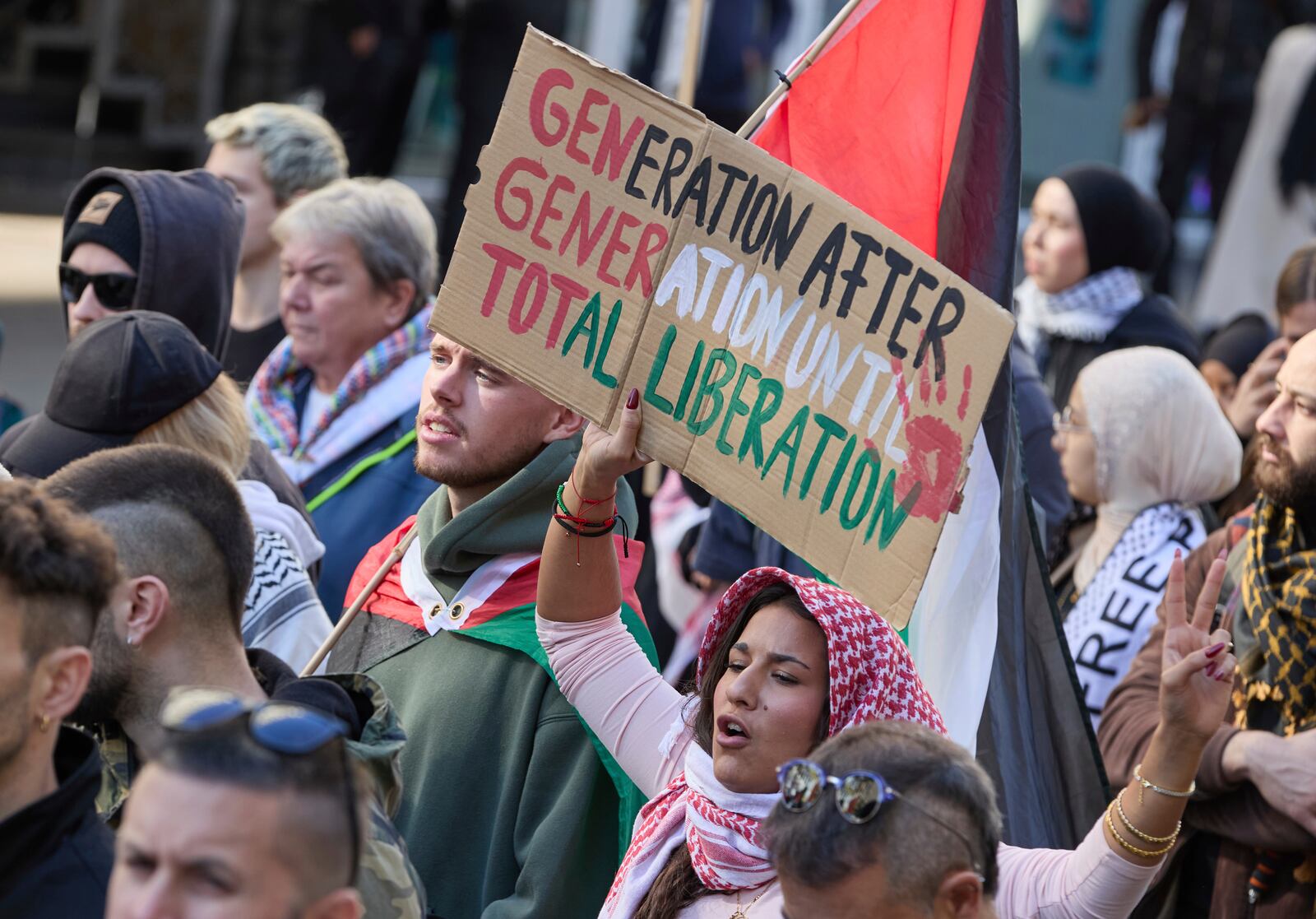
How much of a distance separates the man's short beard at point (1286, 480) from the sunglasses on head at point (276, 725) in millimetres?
2250

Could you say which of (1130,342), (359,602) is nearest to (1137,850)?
(359,602)

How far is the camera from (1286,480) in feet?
12.1

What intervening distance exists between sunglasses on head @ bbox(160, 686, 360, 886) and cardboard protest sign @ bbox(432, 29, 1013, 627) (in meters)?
1.01

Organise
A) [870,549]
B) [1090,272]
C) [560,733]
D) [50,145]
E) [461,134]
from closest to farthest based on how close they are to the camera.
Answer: [870,549] → [560,733] → [1090,272] → [461,134] → [50,145]

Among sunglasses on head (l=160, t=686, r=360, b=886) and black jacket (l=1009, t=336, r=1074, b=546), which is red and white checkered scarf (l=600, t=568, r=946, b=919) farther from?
black jacket (l=1009, t=336, r=1074, b=546)

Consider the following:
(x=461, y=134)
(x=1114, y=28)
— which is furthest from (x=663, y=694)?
(x=1114, y=28)

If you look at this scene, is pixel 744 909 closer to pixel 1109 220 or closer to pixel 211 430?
pixel 211 430

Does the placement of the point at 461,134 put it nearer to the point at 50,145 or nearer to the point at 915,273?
the point at 50,145

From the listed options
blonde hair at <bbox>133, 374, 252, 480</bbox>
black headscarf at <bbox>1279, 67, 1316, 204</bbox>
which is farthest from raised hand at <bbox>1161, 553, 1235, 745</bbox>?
black headscarf at <bbox>1279, 67, 1316, 204</bbox>

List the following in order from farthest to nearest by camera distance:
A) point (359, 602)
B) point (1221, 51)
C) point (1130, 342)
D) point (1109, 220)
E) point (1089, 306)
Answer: point (1221, 51) → point (1109, 220) → point (1089, 306) → point (1130, 342) → point (359, 602)

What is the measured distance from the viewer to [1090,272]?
6535 mm

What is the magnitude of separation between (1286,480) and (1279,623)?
291 mm

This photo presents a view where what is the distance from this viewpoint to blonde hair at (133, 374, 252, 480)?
3.79 metres

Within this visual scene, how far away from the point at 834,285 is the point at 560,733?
95 cm
